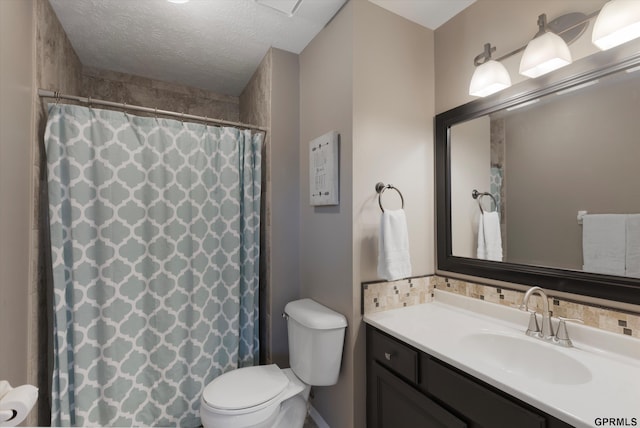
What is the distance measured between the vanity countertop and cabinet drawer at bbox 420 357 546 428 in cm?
4

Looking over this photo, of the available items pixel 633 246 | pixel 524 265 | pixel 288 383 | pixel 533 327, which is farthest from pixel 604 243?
pixel 288 383

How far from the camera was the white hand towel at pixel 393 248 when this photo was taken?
139 centimetres

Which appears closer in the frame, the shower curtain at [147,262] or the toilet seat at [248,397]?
the toilet seat at [248,397]

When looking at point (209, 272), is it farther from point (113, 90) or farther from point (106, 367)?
point (113, 90)

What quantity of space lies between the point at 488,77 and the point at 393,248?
3.11ft

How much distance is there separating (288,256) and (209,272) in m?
0.53

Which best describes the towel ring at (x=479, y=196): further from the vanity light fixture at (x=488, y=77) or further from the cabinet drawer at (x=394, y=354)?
the cabinet drawer at (x=394, y=354)

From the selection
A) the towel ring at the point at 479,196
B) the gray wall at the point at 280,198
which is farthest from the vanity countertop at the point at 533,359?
the gray wall at the point at 280,198

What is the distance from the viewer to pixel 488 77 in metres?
1.34

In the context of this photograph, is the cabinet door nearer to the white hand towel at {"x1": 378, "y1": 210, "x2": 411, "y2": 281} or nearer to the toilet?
the toilet

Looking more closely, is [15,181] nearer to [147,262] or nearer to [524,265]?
[147,262]

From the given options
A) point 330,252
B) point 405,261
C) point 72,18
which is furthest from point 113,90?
point 405,261

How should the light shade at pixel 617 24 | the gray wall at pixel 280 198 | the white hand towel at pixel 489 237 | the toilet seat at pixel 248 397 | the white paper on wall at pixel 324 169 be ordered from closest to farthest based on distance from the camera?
the light shade at pixel 617 24
the toilet seat at pixel 248 397
the white hand towel at pixel 489 237
the white paper on wall at pixel 324 169
the gray wall at pixel 280 198

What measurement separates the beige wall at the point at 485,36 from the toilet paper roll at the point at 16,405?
2.06m
